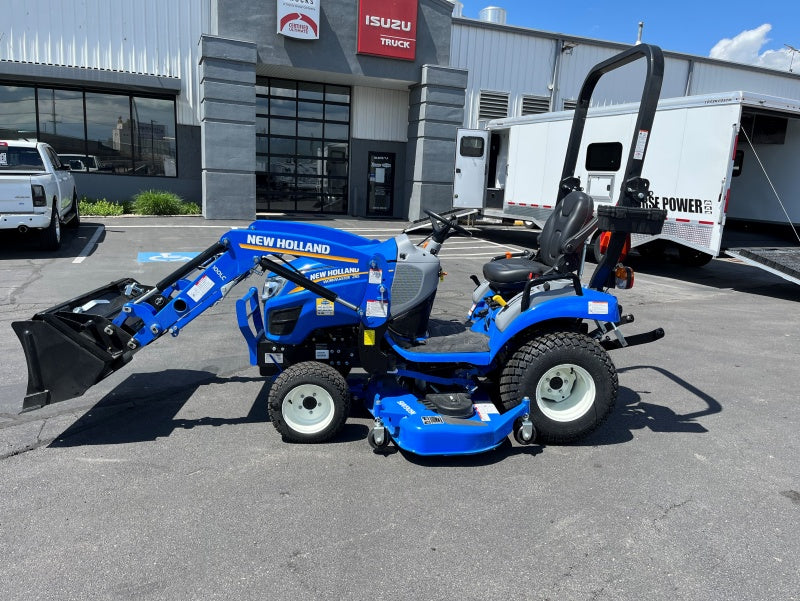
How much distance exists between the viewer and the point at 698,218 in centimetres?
1060

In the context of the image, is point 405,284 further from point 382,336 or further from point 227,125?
point 227,125

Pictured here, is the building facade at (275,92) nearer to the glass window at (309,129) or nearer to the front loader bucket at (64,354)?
the glass window at (309,129)

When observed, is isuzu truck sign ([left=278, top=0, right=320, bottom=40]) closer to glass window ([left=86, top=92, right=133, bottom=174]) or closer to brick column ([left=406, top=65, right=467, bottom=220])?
brick column ([left=406, top=65, right=467, bottom=220])

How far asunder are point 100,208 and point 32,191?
24.4ft

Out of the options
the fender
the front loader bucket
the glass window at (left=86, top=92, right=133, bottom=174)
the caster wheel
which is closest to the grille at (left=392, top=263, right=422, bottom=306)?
the fender

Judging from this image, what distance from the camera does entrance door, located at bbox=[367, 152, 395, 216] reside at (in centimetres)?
2108

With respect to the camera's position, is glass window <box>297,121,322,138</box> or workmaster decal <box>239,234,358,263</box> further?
glass window <box>297,121,322,138</box>

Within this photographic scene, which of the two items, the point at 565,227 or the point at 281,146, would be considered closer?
the point at 565,227

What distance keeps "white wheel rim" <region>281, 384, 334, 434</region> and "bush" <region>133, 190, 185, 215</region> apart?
50.9ft

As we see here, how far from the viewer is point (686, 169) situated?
35.3 feet

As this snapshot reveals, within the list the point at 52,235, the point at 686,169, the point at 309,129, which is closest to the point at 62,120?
the point at 309,129

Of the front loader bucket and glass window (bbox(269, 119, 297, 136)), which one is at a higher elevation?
glass window (bbox(269, 119, 297, 136))

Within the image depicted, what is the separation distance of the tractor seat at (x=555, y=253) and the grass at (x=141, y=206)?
49.6ft

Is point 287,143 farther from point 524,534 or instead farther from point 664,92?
point 524,534
